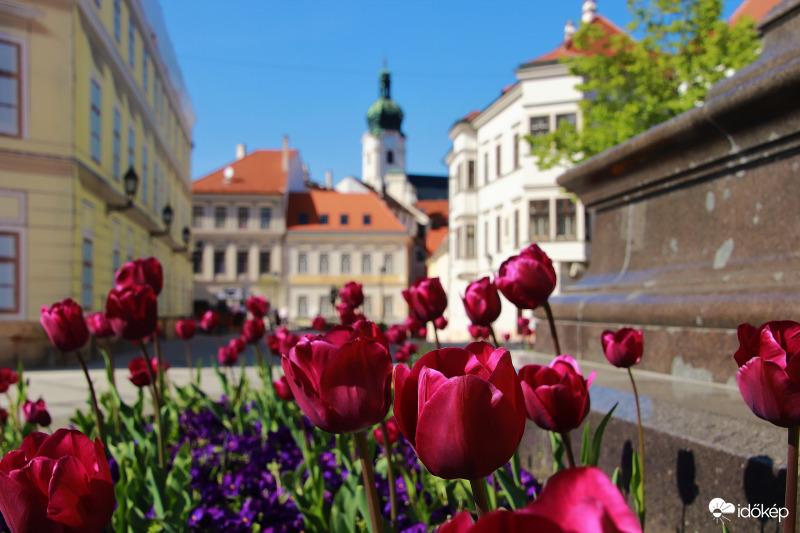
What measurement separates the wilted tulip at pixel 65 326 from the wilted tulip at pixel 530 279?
1.40 metres

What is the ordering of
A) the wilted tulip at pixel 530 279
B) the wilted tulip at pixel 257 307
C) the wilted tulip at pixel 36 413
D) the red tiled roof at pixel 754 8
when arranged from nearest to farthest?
the wilted tulip at pixel 530 279 < the wilted tulip at pixel 36 413 < the wilted tulip at pixel 257 307 < the red tiled roof at pixel 754 8

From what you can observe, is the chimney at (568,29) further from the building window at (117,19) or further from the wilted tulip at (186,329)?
the wilted tulip at (186,329)

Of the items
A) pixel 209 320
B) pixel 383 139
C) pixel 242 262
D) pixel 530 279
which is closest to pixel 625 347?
pixel 530 279

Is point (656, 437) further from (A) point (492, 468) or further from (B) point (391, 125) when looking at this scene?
(B) point (391, 125)

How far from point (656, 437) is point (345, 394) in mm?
1406

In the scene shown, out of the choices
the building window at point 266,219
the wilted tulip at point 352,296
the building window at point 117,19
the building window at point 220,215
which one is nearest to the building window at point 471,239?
the building window at point 117,19

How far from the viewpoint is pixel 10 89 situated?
12.6 meters

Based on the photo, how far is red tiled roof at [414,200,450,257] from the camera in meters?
60.1

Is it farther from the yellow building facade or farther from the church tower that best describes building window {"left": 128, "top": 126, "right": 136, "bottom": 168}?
the church tower

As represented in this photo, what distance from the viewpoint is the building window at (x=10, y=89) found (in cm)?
1254

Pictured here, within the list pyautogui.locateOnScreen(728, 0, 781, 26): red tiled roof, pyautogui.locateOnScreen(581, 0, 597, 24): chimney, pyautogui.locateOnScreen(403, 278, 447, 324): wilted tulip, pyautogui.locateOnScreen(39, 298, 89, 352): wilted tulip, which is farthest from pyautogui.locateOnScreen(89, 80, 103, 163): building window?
pyautogui.locateOnScreen(581, 0, 597, 24): chimney

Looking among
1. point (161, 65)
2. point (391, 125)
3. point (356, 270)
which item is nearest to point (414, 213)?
point (356, 270)

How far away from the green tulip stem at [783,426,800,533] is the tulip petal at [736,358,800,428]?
0.03 metres
